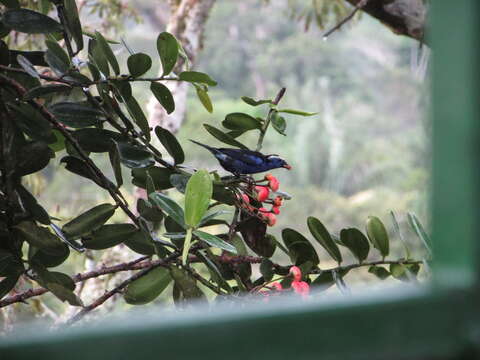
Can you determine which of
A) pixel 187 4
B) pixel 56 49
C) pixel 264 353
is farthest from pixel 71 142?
pixel 187 4

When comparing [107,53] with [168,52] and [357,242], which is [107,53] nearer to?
[168,52]

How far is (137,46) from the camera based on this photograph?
47.9 ft

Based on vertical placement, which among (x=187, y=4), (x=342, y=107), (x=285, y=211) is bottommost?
(x=285, y=211)

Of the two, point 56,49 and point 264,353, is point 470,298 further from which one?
point 56,49

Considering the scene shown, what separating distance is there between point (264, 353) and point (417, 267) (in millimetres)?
618

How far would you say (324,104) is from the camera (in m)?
→ 13.7

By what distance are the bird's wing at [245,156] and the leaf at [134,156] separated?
0.15 m

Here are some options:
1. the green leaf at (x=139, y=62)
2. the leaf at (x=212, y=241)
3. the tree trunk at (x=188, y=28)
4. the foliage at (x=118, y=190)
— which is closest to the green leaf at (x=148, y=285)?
the foliage at (x=118, y=190)

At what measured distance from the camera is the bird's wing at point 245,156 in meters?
0.82

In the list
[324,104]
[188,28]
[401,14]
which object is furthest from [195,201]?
[324,104]

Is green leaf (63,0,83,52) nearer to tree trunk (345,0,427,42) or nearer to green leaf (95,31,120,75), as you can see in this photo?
green leaf (95,31,120,75)

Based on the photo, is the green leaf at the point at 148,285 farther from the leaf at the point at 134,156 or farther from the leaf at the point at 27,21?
the leaf at the point at 27,21

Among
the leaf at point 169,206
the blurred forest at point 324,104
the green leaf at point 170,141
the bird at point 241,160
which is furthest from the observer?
the blurred forest at point 324,104

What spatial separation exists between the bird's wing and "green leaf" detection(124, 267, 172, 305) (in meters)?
0.19
